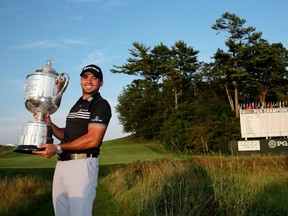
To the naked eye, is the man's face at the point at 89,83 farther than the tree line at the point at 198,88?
No

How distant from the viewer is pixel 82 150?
2924 millimetres

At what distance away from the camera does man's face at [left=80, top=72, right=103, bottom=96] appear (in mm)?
3145

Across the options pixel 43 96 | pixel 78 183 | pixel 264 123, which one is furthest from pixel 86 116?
pixel 264 123

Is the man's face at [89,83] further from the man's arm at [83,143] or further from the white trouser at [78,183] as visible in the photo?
the white trouser at [78,183]

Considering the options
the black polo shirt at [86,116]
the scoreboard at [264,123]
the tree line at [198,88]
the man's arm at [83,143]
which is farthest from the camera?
the tree line at [198,88]

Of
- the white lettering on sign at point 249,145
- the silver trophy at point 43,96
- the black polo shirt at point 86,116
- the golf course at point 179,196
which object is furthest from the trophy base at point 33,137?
the white lettering on sign at point 249,145

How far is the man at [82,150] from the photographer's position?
2867 mm

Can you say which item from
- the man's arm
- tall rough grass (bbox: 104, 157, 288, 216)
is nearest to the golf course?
tall rough grass (bbox: 104, 157, 288, 216)

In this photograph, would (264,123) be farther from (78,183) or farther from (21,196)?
(78,183)

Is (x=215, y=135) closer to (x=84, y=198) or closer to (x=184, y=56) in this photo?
(x=184, y=56)

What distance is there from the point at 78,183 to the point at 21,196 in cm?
462

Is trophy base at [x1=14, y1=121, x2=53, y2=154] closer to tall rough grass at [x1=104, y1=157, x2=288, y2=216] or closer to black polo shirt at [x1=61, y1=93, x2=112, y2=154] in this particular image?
black polo shirt at [x1=61, y1=93, x2=112, y2=154]

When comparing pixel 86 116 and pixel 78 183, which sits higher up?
pixel 86 116

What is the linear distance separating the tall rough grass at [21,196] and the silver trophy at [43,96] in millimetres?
3046
